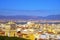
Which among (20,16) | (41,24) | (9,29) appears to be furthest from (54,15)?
(9,29)

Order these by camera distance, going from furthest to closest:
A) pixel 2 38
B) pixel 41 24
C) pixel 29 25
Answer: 1. pixel 41 24
2. pixel 29 25
3. pixel 2 38

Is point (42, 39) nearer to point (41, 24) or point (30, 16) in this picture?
Result: point (30, 16)

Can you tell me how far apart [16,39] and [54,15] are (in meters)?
9.20

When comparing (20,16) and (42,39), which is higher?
(20,16)

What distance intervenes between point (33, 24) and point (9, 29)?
33.2 feet

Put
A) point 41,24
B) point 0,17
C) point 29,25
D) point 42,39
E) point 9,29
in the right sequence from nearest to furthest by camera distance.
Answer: point 9,29 → point 42,39 → point 0,17 → point 29,25 → point 41,24

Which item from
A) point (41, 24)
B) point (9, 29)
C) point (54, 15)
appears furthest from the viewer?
point (41, 24)

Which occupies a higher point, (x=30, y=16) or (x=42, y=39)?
(x=30, y=16)

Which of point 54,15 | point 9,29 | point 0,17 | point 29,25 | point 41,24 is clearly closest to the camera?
point 9,29

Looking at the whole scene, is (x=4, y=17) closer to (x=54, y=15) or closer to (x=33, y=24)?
(x=54, y=15)

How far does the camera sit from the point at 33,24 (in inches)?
635

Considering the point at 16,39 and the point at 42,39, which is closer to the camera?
the point at 16,39

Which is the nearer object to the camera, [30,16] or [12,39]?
[12,39]

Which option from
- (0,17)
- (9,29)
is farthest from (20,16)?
(9,29)
